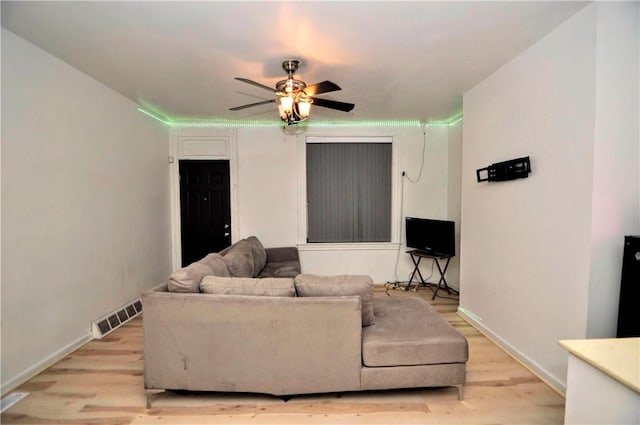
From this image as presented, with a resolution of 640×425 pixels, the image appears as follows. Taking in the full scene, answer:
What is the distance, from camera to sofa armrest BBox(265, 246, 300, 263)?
455 cm

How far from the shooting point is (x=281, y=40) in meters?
2.25

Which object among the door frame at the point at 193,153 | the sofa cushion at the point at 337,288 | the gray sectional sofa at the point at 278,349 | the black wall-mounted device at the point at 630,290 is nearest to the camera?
the black wall-mounted device at the point at 630,290

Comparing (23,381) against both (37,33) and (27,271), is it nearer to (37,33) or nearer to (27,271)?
(27,271)

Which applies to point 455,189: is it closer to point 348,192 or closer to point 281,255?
point 348,192

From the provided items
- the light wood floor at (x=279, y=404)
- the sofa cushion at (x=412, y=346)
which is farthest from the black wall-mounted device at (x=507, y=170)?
the light wood floor at (x=279, y=404)

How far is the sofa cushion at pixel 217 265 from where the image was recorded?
251 cm

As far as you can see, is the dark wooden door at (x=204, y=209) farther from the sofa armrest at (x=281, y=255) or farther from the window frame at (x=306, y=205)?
the window frame at (x=306, y=205)

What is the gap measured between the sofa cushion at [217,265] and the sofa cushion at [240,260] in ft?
0.52

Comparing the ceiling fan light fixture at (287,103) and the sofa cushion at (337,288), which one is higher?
the ceiling fan light fixture at (287,103)

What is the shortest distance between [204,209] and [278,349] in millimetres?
3411

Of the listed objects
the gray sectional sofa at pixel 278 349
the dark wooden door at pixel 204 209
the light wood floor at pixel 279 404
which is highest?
the dark wooden door at pixel 204 209

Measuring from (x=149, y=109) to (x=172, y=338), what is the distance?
3.38 m

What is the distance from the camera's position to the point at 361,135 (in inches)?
190

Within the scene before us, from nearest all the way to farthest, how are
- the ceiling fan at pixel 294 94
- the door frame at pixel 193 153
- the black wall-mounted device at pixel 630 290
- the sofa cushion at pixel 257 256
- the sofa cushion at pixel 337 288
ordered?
1. the black wall-mounted device at pixel 630 290
2. the sofa cushion at pixel 337 288
3. the ceiling fan at pixel 294 94
4. the sofa cushion at pixel 257 256
5. the door frame at pixel 193 153
